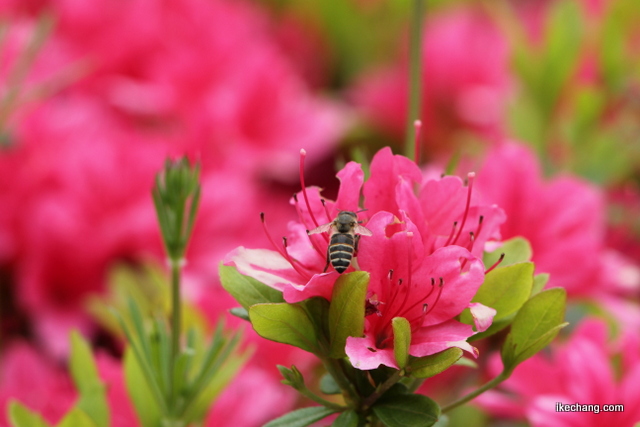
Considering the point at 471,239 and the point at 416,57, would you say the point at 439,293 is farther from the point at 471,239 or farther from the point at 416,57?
the point at 416,57

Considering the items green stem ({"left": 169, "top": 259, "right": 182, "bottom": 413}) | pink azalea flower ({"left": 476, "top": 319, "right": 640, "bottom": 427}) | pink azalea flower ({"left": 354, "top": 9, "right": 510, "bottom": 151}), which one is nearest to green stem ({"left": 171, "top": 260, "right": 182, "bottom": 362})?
green stem ({"left": 169, "top": 259, "right": 182, "bottom": 413})

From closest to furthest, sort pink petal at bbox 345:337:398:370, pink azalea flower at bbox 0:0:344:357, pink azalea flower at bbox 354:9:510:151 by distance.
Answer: pink petal at bbox 345:337:398:370
pink azalea flower at bbox 0:0:344:357
pink azalea flower at bbox 354:9:510:151

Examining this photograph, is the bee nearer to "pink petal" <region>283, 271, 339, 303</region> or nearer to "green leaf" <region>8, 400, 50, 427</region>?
"pink petal" <region>283, 271, 339, 303</region>

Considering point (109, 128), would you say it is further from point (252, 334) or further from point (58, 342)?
point (252, 334)

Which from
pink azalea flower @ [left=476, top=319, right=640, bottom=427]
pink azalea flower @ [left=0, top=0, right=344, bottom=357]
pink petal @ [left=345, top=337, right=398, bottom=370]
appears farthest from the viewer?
pink azalea flower @ [left=0, top=0, right=344, bottom=357]

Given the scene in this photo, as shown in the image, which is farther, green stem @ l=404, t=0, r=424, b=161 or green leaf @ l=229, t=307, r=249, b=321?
green stem @ l=404, t=0, r=424, b=161

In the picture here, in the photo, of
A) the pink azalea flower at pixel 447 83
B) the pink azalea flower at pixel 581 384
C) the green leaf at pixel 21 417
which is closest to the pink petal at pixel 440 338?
the pink azalea flower at pixel 581 384

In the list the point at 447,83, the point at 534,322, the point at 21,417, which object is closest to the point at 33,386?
the point at 21,417

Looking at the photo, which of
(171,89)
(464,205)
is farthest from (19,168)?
(464,205)
